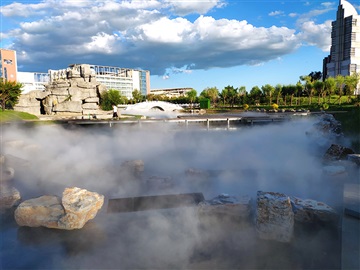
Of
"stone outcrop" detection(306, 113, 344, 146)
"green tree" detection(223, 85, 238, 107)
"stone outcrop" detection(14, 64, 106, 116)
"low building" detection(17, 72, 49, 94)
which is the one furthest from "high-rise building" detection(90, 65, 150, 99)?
"stone outcrop" detection(306, 113, 344, 146)

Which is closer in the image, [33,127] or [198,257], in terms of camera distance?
[198,257]

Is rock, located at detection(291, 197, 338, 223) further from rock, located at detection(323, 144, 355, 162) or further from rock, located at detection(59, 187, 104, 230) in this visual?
rock, located at detection(323, 144, 355, 162)

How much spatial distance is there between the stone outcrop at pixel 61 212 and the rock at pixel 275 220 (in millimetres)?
3009

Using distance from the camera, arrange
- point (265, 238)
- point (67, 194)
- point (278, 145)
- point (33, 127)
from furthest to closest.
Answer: point (33, 127) → point (278, 145) → point (67, 194) → point (265, 238)

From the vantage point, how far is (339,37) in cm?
5906

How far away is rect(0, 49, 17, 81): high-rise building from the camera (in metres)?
80.6

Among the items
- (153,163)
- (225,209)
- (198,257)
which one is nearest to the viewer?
(198,257)

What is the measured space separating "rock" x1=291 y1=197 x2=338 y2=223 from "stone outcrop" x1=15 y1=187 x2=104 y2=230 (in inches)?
143

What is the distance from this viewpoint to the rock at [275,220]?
14.4 ft

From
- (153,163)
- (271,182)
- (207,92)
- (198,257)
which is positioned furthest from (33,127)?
(207,92)

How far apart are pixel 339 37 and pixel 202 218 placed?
66895 millimetres

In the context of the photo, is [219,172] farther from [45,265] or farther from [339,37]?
[339,37]

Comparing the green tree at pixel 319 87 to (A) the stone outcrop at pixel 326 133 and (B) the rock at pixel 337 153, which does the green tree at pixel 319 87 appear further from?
(B) the rock at pixel 337 153

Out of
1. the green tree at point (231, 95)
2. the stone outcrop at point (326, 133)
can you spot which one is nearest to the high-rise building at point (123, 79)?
the green tree at point (231, 95)
